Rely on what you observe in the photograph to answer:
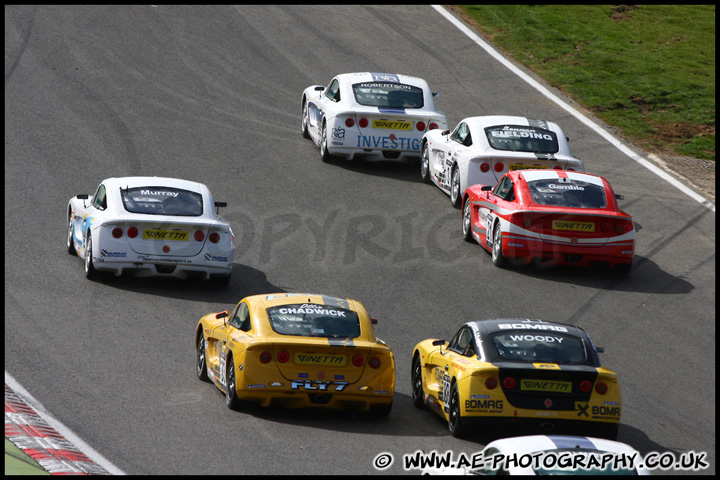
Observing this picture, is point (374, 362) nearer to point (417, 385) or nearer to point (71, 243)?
point (417, 385)

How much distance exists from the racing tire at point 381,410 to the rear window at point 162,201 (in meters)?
5.79

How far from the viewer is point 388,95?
910 inches

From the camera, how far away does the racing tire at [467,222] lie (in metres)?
19.0

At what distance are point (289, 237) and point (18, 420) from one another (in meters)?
9.25

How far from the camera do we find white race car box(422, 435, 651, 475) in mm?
7605

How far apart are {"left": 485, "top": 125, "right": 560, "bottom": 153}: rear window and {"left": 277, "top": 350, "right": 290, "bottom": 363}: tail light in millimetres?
10038

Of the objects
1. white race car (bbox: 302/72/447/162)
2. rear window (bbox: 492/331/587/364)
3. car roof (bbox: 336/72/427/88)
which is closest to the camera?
rear window (bbox: 492/331/587/364)

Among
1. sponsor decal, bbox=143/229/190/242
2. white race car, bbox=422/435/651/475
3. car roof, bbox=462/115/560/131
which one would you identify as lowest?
white race car, bbox=422/435/651/475

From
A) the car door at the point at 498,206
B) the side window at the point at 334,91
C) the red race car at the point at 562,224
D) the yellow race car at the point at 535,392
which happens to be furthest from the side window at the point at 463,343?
the side window at the point at 334,91

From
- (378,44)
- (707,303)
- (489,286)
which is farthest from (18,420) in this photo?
(378,44)

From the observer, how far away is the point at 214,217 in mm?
16500

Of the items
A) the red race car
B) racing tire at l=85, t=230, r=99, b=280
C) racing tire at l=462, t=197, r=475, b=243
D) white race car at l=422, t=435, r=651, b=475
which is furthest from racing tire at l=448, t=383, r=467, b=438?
racing tire at l=462, t=197, r=475, b=243

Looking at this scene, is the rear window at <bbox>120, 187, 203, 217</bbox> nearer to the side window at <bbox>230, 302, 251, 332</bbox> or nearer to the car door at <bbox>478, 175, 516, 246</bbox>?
the side window at <bbox>230, 302, 251, 332</bbox>

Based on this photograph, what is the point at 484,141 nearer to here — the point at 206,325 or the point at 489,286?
the point at 489,286
